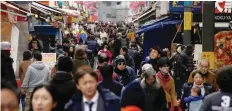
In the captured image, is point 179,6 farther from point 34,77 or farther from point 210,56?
point 34,77

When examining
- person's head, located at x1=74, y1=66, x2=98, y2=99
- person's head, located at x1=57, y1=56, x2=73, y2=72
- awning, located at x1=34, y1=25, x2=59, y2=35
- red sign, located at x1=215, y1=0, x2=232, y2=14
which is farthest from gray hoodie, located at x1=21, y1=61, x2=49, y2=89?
awning, located at x1=34, y1=25, x2=59, y2=35

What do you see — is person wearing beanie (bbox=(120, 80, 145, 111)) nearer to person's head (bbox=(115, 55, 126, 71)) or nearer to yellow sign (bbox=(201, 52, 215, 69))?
person's head (bbox=(115, 55, 126, 71))

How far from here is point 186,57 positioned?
42.3 feet

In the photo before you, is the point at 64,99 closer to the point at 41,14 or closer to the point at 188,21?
the point at 188,21

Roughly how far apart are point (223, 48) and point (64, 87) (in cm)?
786

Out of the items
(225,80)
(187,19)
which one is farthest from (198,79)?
(187,19)

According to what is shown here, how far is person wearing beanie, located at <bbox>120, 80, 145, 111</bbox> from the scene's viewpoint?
506cm

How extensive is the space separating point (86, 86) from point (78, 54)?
526 cm

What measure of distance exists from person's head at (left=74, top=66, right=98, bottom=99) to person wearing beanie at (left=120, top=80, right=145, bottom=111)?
13.0 inches

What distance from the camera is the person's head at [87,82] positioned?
499 cm

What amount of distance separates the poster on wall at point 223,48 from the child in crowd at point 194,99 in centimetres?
548

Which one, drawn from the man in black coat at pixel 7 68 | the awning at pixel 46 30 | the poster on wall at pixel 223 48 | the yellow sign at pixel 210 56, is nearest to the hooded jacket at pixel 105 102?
the man in black coat at pixel 7 68

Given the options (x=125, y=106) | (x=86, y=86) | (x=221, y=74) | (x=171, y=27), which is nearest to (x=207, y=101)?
(x=221, y=74)

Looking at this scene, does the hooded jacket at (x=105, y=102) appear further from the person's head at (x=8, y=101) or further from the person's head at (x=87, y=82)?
the person's head at (x=8, y=101)
